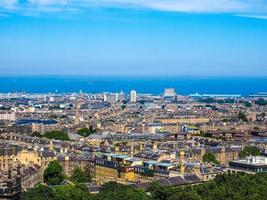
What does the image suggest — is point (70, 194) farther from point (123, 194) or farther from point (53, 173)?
point (53, 173)

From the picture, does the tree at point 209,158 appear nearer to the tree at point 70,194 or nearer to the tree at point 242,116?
the tree at point 70,194

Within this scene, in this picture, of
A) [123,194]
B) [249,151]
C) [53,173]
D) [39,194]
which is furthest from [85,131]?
[123,194]

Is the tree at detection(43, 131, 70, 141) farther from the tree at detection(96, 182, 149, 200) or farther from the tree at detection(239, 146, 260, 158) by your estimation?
the tree at detection(96, 182, 149, 200)

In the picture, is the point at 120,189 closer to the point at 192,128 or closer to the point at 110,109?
the point at 192,128

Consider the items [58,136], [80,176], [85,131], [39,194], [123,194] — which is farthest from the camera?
[85,131]

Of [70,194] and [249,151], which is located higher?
[249,151]

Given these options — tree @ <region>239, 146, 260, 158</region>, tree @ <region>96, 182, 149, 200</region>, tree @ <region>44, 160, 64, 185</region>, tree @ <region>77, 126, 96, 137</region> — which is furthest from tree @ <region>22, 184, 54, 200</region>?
tree @ <region>77, 126, 96, 137</region>
